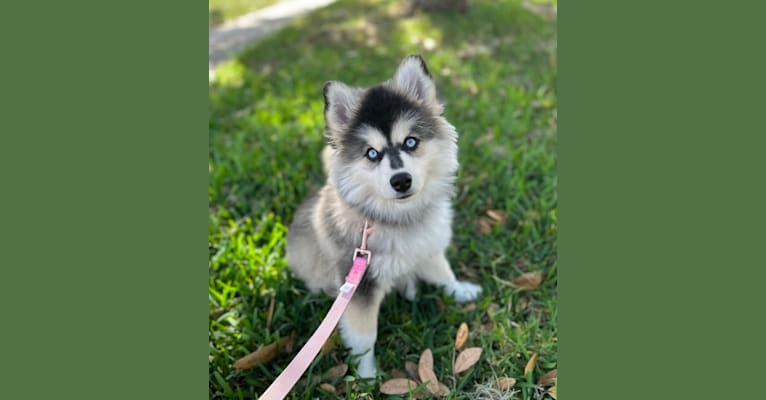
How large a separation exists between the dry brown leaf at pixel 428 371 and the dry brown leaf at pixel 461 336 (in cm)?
17

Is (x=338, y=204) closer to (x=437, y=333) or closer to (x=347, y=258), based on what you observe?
(x=347, y=258)

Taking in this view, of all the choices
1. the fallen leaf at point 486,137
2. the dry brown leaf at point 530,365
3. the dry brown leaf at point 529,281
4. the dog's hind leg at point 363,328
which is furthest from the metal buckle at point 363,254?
the fallen leaf at point 486,137

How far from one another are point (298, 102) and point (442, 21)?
8.54 ft

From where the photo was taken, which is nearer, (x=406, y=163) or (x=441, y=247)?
(x=406, y=163)

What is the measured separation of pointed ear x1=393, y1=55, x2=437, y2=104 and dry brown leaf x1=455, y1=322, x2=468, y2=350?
1.29m

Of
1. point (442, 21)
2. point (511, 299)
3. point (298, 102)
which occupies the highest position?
point (442, 21)

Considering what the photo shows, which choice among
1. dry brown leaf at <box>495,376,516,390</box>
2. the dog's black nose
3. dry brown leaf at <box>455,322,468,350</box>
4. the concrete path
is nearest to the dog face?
the dog's black nose

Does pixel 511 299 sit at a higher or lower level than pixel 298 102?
lower

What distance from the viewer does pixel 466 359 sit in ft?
8.64

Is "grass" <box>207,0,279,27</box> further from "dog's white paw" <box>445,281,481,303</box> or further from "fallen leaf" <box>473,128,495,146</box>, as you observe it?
"dog's white paw" <box>445,281,481,303</box>

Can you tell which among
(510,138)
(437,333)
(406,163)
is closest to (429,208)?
(406,163)

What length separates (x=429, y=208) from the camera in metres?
2.73

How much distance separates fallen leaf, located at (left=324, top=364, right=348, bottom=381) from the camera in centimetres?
262

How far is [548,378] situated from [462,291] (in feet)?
2.60
